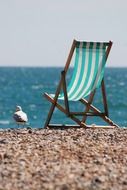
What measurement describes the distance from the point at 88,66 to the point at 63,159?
9.69 feet

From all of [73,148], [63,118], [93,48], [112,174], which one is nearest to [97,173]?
[112,174]

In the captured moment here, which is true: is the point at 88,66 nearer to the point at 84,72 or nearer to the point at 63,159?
the point at 84,72

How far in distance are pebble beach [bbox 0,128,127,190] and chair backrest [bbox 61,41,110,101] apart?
0.64m

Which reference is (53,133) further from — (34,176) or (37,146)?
(34,176)

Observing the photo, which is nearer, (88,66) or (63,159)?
(63,159)

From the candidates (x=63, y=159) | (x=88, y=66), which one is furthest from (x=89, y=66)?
(x=63, y=159)

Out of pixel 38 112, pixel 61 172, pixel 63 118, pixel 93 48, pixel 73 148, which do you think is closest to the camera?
pixel 61 172

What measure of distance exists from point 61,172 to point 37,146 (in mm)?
1467

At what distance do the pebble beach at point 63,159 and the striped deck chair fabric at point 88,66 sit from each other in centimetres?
64

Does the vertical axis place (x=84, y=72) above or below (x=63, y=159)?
below

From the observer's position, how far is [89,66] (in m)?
9.78

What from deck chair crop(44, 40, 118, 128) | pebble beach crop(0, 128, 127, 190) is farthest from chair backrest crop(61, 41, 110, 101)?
pebble beach crop(0, 128, 127, 190)

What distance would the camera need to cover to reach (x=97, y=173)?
20.9 feet

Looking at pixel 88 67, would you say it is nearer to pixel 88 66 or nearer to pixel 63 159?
pixel 88 66
